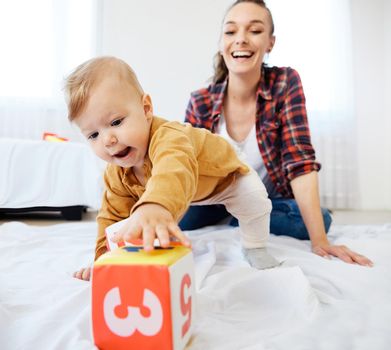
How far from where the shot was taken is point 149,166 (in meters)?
0.74

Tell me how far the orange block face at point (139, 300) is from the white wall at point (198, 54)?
106 inches

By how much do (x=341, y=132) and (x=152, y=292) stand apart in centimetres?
290

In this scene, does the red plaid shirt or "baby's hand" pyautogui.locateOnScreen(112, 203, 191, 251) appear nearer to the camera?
"baby's hand" pyautogui.locateOnScreen(112, 203, 191, 251)

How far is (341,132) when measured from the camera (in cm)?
302

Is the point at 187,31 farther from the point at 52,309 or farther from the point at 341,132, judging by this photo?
the point at 52,309

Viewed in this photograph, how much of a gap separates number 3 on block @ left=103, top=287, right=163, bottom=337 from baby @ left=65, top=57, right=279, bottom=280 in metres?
0.06

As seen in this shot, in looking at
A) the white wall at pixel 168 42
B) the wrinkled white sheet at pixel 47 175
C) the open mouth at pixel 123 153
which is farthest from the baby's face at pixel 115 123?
the white wall at pixel 168 42

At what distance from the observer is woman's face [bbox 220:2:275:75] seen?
3.97 feet

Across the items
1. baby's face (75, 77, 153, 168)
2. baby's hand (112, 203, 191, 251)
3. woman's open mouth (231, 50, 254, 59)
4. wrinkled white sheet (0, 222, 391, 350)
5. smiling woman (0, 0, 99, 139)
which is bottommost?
wrinkled white sheet (0, 222, 391, 350)

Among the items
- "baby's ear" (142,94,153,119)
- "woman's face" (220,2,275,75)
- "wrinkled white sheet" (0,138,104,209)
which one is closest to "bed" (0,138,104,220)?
"wrinkled white sheet" (0,138,104,209)

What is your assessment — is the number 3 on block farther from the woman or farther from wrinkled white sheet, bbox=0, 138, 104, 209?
wrinkled white sheet, bbox=0, 138, 104, 209

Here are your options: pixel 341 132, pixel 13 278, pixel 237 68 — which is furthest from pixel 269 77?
pixel 341 132

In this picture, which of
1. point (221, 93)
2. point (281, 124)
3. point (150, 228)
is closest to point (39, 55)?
point (221, 93)

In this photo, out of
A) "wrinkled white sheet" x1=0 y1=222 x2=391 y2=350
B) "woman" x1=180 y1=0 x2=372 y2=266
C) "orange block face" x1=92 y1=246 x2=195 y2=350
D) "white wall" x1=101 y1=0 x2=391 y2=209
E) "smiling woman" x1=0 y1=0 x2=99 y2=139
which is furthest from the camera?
"white wall" x1=101 y1=0 x2=391 y2=209
